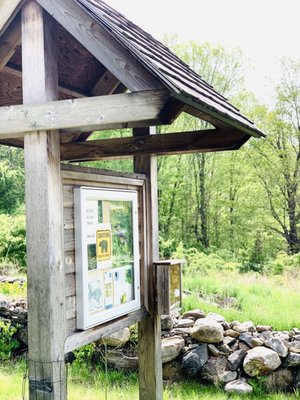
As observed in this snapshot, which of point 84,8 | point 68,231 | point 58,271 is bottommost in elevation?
point 58,271

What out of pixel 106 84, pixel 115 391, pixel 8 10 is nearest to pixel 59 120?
pixel 8 10

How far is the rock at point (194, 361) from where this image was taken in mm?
5750

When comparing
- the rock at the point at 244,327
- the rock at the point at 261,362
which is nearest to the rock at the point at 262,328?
the rock at the point at 244,327

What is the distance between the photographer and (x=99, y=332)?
3.14 meters

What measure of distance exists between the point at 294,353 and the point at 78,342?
362cm

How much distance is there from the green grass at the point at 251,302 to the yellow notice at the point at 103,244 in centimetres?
388

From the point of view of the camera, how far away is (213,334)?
587cm

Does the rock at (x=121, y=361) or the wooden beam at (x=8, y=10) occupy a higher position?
the wooden beam at (x=8, y=10)

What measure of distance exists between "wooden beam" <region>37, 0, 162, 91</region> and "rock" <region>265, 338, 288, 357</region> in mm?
4264

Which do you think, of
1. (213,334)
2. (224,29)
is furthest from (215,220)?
(213,334)

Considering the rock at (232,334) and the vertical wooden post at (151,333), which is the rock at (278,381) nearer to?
the rock at (232,334)

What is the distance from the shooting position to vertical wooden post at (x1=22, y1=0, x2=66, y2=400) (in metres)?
2.65

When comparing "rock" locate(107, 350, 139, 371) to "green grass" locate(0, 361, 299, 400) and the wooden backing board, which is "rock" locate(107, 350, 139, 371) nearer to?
"green grass" locate(0, 361, 299, 400)

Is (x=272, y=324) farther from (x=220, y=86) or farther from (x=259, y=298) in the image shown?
(x=220, y=86)
